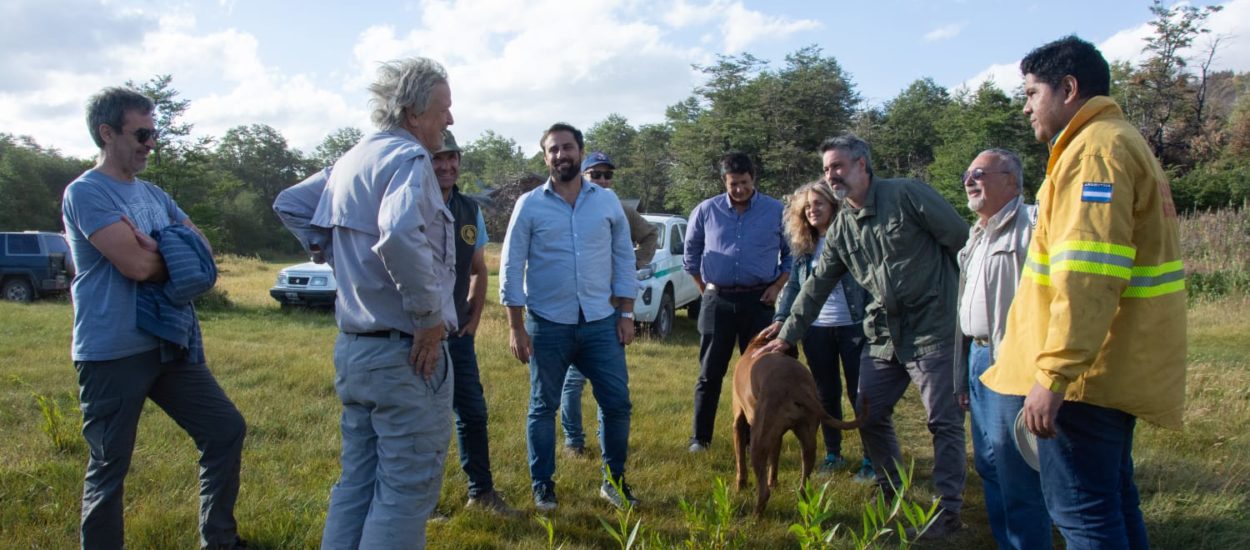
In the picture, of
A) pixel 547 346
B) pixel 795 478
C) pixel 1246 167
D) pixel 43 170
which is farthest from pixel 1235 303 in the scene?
pixel 43 170

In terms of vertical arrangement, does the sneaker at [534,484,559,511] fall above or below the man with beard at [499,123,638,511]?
below

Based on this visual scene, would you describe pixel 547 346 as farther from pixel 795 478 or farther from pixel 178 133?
pixel 178 133

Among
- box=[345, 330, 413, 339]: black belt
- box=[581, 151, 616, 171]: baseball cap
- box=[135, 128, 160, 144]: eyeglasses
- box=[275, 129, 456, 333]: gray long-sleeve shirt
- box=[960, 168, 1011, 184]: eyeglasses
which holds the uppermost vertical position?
box=[581, 151, 616, 171]: baseball cap

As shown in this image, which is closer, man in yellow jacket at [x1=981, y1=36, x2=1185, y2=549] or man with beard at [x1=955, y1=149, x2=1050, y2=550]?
man in yellow jacket at [x1=981, y1=36, x2=1185, y2=549]

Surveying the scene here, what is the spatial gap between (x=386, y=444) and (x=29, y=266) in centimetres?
1799

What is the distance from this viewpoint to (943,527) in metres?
3.74

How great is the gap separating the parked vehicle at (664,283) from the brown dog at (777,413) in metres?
5.66

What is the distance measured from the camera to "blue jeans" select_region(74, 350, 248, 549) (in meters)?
2.82

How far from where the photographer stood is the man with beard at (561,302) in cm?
393

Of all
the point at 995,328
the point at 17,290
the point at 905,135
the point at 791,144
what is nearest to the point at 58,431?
the point at 995,328

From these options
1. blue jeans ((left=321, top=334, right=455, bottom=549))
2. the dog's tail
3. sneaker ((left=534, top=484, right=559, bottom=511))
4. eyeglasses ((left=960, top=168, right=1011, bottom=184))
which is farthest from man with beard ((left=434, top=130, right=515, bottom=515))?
eyeglasses ((left=960, top=168, right=1011, bottom=184))

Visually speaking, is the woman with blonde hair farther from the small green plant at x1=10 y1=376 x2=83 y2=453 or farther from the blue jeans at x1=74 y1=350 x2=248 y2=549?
the small green plant at x1=10 y1=376 x2=83 y2=453

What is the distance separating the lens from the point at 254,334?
10.5 metres

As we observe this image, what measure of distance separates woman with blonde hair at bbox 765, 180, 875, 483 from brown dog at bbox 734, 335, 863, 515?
671mm
